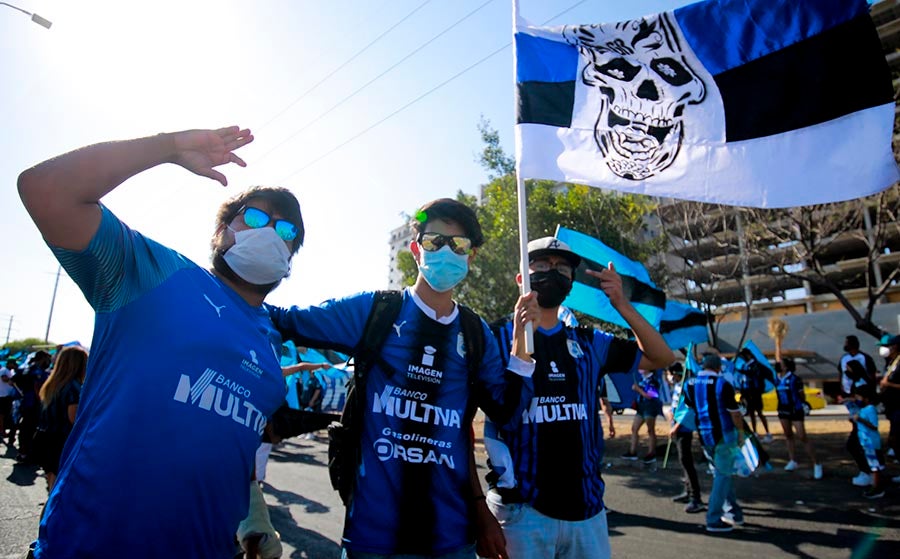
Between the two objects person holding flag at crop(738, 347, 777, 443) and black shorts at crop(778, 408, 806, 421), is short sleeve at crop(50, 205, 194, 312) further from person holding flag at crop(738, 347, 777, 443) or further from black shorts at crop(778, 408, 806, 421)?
person holding flag at crop(738, 347, 777, 443)

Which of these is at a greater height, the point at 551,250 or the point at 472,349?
the point at 551,250

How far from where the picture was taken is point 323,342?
7.77ft

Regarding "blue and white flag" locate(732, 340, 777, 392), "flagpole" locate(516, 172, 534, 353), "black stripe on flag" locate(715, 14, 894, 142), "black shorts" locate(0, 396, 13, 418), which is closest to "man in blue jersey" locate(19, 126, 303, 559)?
"flagpole" locate(516, 172, 534, 353)

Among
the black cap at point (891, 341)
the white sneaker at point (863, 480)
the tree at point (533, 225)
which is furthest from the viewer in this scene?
the tree at point (533, 225)

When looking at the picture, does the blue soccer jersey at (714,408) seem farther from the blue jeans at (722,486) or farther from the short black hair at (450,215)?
the short black hair at (450,215)

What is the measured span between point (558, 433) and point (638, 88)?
254 cm

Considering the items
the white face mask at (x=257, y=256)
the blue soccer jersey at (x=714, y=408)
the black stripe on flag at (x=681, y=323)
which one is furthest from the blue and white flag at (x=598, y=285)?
the white face mask at (x=257, y=256)

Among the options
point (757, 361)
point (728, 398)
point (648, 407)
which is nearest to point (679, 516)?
point (728, 398)

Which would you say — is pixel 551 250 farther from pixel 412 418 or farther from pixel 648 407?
pixel 648 407

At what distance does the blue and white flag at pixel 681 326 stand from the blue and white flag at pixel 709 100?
5031 millimetres

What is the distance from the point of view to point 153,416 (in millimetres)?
1509

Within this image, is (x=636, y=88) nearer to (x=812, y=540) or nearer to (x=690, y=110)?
(x=690, y=110)

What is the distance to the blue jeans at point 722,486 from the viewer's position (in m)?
6.21

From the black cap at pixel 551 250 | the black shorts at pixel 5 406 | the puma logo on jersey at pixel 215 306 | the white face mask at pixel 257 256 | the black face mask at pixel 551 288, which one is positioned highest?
the black cap at pixel 551 250
